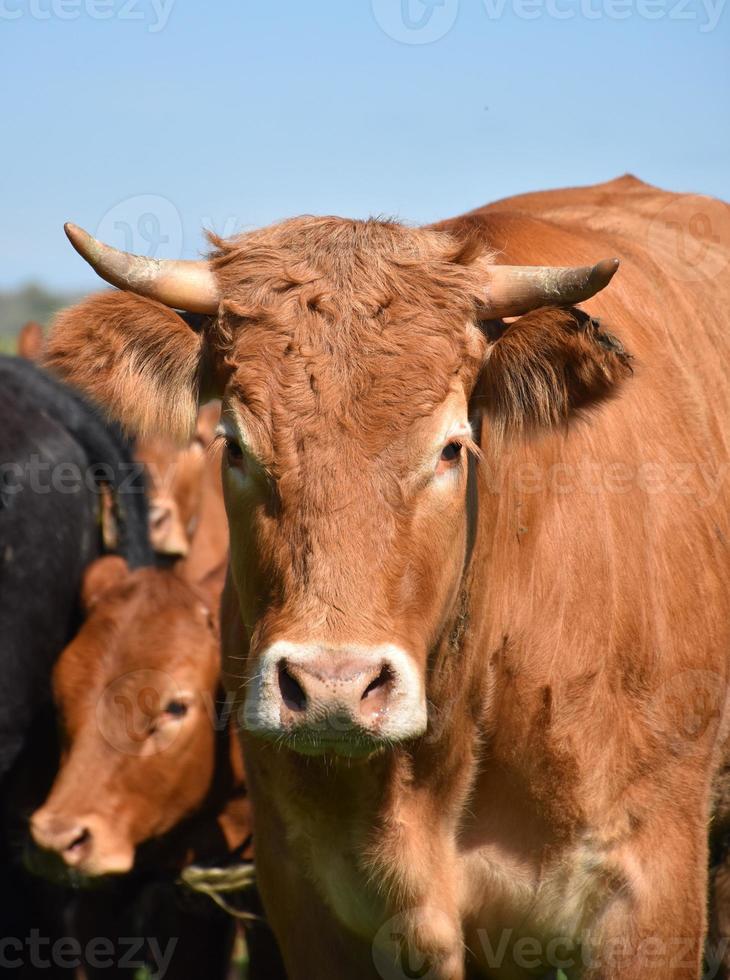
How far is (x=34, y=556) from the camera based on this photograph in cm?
614

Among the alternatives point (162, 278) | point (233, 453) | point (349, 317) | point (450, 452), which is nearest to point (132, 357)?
point (162, 278)

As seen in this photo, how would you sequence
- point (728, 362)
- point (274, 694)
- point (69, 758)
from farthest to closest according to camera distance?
point (69, 758), point (728, 362), point (274, 694)

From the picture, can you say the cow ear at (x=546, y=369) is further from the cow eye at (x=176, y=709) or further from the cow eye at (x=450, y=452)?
the cow eye at (x=176, y=709)

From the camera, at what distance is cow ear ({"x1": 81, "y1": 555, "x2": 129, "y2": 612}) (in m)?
6.11

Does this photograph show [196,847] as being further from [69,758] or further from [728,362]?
[728,362]

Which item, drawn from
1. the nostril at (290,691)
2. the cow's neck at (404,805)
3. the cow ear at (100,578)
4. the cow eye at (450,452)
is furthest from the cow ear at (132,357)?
the cow ear at (100,578)

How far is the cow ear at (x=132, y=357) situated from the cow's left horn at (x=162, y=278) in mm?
65

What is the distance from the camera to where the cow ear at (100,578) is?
6109 mm

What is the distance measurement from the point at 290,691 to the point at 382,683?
0.20 metres

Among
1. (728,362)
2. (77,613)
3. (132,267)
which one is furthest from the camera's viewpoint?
(77,613)

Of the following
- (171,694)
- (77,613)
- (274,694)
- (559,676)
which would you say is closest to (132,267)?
(274,694)

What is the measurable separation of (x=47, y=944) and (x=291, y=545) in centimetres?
372

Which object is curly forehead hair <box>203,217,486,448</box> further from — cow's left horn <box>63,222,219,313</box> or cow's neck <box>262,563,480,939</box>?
cow's neck <box>262,563,480,939</box>

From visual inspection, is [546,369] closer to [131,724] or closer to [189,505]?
[131,724]
